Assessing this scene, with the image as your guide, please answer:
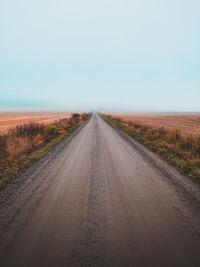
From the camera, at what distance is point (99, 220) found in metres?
2.42

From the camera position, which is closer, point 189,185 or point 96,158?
point 189,185

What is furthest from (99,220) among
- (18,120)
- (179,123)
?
(18,120)

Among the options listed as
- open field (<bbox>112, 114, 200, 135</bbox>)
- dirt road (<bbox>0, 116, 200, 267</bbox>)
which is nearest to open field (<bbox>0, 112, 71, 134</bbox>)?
dirt road (<bbox>0, 116, 200, 267</bbox>)

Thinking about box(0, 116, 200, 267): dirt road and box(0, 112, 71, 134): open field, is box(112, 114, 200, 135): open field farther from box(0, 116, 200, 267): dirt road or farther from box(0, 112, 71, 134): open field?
box(0, 112, 71, 134): open field

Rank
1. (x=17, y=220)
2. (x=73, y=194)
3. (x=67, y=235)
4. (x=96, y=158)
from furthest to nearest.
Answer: (x=96, y=158), (x=73, y=194), (x=17, y=220), (x=67, y=235)

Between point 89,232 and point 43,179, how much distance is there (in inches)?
94.0

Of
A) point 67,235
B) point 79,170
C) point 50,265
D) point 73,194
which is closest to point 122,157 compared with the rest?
point 79,170

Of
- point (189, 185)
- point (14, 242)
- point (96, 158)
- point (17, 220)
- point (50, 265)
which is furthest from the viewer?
point (96, 158)

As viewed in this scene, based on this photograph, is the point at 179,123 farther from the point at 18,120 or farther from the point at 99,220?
the point at 18,120

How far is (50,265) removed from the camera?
65.3 inches

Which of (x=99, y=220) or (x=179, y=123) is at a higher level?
(x=179, y=123)

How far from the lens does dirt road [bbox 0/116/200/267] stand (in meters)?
1.76

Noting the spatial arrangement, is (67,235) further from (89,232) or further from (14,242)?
(14,242)

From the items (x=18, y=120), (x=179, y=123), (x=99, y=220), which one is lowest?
(x=99, y=220)
